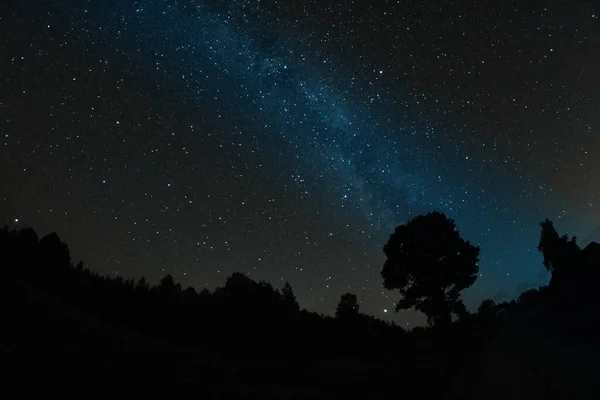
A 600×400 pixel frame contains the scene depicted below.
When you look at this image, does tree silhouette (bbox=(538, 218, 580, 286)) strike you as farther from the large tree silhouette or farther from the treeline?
the treeline

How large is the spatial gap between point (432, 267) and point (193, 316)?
1964 cm

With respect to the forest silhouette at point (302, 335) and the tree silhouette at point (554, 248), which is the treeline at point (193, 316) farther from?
the tree silhouette at point (554, 248)

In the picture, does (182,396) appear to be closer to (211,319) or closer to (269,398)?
(269,398)

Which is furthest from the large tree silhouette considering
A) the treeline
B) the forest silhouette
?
the treeline

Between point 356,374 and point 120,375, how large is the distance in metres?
6.63

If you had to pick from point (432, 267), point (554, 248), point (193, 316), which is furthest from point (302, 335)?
point (554, 248)

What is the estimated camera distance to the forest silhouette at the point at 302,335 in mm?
9320

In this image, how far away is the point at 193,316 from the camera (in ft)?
53.6

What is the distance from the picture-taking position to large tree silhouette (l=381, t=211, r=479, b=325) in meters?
28.8

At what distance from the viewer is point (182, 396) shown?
762cm

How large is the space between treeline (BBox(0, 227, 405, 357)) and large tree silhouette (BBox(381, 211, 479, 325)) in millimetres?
10736

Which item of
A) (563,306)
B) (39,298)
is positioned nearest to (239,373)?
(39,298)

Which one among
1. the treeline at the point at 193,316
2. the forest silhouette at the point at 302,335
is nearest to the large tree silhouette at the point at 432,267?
the forest silhouette at the point at 302,335

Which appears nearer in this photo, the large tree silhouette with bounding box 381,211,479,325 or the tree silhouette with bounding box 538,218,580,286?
the large tree silhouette with bounding box 381,211,479,325
